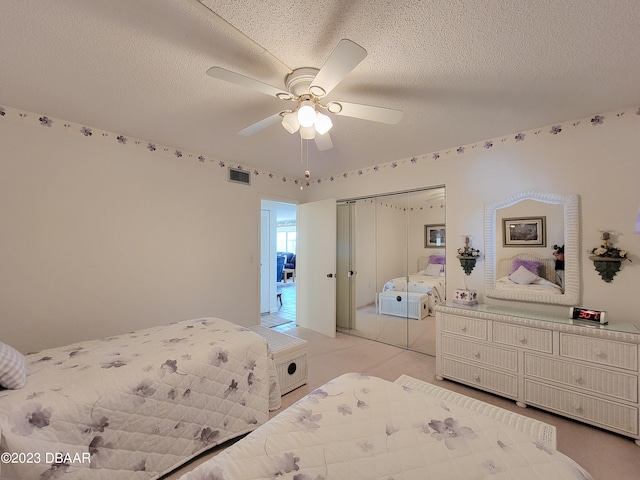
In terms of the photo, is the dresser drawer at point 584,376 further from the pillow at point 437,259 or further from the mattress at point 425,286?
the pillow at point 437,259

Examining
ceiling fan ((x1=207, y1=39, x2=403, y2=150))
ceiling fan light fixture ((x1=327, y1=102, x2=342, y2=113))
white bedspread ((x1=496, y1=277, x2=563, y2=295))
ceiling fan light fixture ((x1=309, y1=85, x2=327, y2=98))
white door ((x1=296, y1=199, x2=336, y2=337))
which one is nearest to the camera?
ceiling fan ((x1=207, y1=39, x2=403, y2=150))

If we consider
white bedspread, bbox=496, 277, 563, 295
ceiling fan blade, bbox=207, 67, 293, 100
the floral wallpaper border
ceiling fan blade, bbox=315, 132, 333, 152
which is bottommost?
white bedspread, bbox=496, 277, 563, 295

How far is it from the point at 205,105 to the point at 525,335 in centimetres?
303

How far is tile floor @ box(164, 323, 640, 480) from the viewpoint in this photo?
5.14 ft

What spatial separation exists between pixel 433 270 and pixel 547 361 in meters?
1.28

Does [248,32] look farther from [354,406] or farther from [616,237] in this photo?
[616,237]

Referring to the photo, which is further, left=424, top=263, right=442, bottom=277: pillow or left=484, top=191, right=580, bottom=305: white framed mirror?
left=424, top=263, right=442, bottom=277: pillow

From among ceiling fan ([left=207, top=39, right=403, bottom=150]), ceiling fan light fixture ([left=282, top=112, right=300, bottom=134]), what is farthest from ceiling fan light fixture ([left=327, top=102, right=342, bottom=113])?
ceiling fan light fixture ([left=282, top=112, right=300, bottom=134])

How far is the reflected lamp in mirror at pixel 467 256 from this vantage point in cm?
264

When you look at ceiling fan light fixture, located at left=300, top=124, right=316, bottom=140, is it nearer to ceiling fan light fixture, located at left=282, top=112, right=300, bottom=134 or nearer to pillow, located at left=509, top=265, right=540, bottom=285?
ceiling fan light fixture, located at left=282, top=112, right=300, bottom=134

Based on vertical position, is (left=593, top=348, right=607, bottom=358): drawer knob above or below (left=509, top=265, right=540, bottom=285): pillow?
below

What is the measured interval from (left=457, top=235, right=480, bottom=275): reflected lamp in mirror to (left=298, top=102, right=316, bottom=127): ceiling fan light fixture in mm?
2078

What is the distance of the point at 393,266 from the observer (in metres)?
3.44

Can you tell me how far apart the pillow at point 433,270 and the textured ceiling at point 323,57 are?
1492 millimetres
